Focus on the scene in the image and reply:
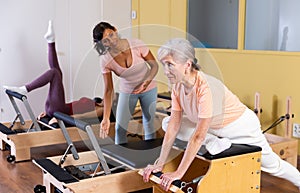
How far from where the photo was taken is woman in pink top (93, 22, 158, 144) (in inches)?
96.4

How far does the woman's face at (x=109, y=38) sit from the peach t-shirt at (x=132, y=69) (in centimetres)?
10

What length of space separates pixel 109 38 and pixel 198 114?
0.72 m

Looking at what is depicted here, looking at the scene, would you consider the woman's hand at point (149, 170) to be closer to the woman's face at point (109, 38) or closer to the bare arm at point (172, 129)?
the bare arm at point (172, 129)

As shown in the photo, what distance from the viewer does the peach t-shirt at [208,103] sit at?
2074 mm

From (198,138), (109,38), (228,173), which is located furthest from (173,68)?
(228,173)

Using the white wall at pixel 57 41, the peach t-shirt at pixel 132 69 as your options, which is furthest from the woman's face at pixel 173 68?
the white wall at pixel 57 41

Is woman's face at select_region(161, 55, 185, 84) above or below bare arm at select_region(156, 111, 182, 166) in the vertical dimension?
above

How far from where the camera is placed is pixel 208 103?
2066 millimetres

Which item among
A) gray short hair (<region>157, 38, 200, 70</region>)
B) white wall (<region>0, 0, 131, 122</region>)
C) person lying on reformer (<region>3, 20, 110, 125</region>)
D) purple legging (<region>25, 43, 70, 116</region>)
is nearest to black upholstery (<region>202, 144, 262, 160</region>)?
gray short hair (<region>157, 38, 200, 70</region>)

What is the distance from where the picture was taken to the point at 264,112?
3.76 meters

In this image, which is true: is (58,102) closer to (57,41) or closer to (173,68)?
(57,41)

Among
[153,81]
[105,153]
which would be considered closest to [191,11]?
[153,81]

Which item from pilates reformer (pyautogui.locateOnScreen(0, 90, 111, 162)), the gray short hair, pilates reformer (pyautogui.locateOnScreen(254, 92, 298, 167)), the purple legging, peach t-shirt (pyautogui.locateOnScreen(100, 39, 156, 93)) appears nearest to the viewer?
the gray short hair

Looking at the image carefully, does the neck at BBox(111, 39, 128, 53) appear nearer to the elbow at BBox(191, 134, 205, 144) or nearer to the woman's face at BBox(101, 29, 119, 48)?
the woman's face at BBox(101, 29, 119, 48)
